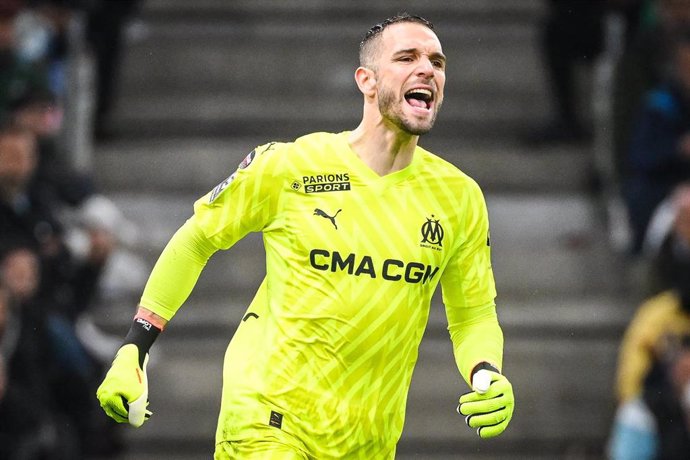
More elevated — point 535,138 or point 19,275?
point 535,138

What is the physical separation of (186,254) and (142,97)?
7511 millimetres

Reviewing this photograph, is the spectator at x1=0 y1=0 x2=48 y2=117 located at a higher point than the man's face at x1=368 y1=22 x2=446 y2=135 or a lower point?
higher

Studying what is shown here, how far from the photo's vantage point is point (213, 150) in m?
12.2

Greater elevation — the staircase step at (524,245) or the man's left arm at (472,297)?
the staircase step at (524,245)

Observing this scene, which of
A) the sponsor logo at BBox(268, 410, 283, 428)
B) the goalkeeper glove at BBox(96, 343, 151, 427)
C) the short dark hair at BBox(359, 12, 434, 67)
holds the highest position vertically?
the short dark hair at BBox(359, 12, 434, 67)

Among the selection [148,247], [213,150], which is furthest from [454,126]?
[148,247]

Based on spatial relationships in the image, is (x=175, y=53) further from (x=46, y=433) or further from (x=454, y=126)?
(x=46, y=433)

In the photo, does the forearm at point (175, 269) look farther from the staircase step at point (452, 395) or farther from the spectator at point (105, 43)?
the spectator at point (105, 43)

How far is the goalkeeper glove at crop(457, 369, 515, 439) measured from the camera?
212 inches

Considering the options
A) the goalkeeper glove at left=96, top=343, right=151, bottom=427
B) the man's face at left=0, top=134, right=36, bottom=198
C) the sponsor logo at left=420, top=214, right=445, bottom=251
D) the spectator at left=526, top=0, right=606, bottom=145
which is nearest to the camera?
the goalkeeper glove at left=96, top=343, right=151, bottom=427

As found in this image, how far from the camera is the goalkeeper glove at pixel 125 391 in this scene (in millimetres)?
5383

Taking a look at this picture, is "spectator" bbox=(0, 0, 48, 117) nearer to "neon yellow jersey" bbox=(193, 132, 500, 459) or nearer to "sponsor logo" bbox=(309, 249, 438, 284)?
"neon yellow jersey" bbox=(193, 132, 500, 459)

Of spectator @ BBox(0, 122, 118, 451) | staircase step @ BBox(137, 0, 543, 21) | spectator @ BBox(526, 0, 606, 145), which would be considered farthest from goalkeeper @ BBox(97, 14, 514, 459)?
staircase step @ BBox(137, 0, 543, 21)

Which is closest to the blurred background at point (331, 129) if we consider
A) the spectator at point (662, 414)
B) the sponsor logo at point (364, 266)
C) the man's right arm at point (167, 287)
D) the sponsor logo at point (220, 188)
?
the spectator at point (662, 414)
